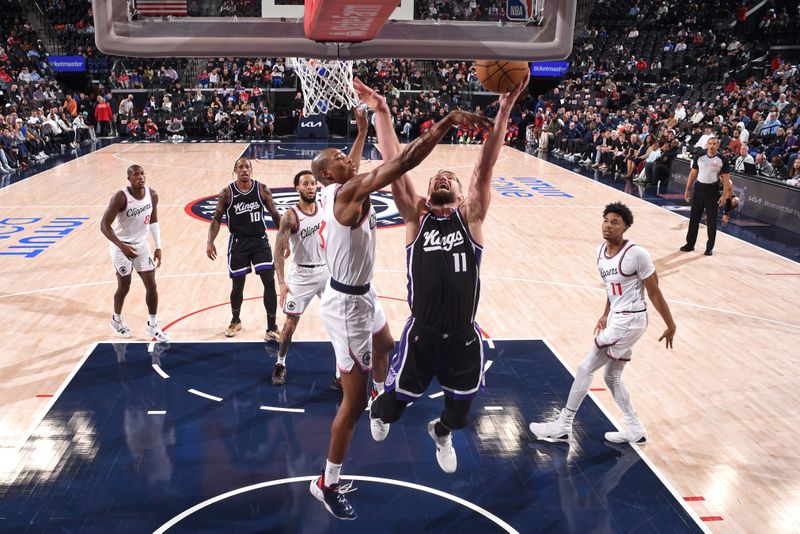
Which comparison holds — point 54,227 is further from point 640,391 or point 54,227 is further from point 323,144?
point 323,144

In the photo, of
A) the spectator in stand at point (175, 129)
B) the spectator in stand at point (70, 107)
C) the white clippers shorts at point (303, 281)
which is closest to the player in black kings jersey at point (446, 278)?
the white clippers shorts at point (303, 281)

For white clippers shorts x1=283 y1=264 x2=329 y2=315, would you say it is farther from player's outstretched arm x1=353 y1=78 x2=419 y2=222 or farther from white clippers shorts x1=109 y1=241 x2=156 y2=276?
player's outstretched arm x1=353 y1=78 x2=419 y2=222

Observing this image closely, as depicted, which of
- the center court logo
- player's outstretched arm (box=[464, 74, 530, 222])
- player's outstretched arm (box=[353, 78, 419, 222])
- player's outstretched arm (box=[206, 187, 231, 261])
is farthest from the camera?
the center court logo

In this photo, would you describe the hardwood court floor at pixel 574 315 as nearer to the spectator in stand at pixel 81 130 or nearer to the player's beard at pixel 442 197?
the player's beard at pixel 442 197

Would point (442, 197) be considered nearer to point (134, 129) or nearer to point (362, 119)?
point (362, 119)

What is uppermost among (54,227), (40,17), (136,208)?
(40,17)

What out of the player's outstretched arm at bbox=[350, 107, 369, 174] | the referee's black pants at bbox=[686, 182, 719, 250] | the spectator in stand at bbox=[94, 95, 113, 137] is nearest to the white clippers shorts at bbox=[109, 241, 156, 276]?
the player's outstretched arm at bbox=[350, 107, 369, 174]

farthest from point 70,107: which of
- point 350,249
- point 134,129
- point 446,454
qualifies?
point 446,454

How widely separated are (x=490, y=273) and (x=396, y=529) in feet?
18.6

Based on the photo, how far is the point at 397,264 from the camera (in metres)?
9.70

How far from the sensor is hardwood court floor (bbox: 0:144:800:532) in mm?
5109

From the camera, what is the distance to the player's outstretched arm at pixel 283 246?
5.82 m

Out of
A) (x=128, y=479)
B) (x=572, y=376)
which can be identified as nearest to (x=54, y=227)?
(x=128, y=479)

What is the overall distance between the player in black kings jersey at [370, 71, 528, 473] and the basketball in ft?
0.38
